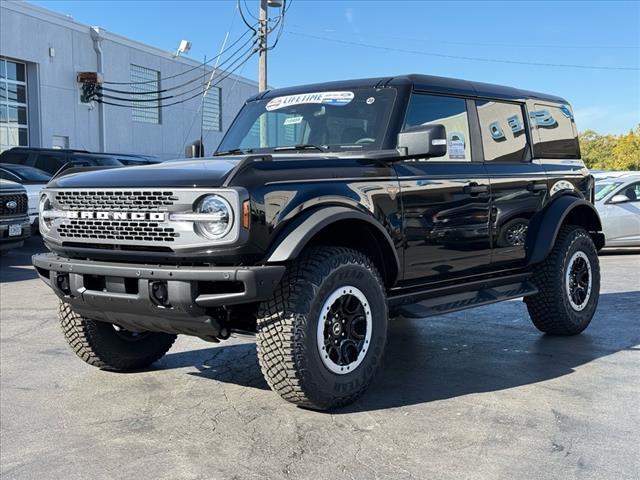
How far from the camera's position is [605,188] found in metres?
13.1

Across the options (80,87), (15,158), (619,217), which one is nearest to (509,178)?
(619,217)

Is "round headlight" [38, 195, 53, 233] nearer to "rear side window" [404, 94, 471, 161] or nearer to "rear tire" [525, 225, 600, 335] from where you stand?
"rear side window" [404, 94, 471, 161]

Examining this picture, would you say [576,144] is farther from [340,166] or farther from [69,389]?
[69,389]

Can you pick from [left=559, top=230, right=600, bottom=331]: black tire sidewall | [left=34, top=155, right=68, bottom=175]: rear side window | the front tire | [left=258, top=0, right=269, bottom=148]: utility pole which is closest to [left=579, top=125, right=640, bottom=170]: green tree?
[left=258, top=0, right=269, bottom=148]: utility pole

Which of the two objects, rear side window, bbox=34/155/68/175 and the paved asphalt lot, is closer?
the paved asphalt lot

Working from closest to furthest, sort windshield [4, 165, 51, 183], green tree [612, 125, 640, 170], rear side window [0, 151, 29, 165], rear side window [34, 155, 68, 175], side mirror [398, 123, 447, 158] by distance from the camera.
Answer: side mirror [398, 123, 447, 158]
windshield [4, 165, 51, 183]
rear side window [34, 155, 68, 175]
rear side window [0, 151, 29, 165]
green tree [612, 125, 640, 170]

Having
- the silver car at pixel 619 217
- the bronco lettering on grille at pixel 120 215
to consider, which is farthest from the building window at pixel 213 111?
the bronco lettering on grille at pixel 120 215

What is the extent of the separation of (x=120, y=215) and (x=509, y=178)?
3.07 metres

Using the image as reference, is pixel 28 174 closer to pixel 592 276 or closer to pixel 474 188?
pixel 474 188

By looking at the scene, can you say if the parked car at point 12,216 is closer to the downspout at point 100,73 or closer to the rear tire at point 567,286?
the rear tire at point 567,286

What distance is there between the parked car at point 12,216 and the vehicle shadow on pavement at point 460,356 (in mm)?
5392

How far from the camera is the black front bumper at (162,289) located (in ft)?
11.7

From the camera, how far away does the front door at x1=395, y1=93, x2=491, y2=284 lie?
182 inches

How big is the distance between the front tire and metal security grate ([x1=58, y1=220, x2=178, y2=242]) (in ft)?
2.21
